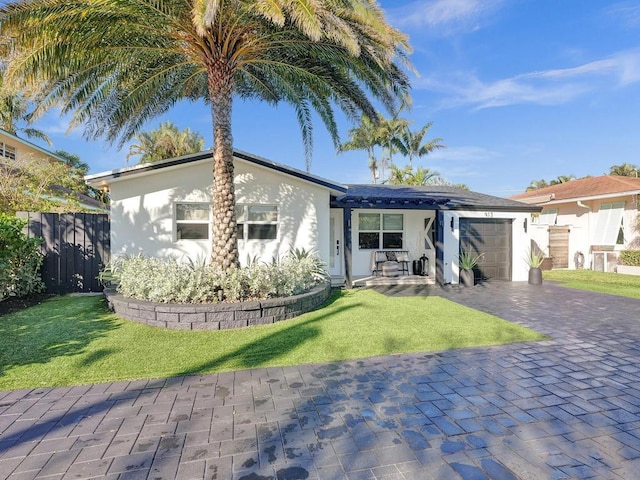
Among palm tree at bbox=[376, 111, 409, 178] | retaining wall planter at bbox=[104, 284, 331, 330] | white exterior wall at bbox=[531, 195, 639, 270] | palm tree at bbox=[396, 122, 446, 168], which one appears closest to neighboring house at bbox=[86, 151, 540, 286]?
retaining wall planter at bbox=[104, 284, 331, 330]

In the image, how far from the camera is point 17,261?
26.7 ft

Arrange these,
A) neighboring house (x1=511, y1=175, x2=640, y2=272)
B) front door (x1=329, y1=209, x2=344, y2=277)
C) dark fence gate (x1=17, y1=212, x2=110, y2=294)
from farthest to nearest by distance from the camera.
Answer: neighboring house (x1=511, y1=175, x2=640, y2=272), front door (x1=329, y1=209, x2=344, y2=277), dark fence gate (x1=17, y1=212, x2=110, y2=294)

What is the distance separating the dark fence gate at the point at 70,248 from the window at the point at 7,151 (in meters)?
14.7

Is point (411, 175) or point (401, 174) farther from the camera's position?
point (401, 174)

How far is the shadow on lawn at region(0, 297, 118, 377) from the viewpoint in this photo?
5.03 metres

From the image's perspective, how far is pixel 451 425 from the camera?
3.26 metres

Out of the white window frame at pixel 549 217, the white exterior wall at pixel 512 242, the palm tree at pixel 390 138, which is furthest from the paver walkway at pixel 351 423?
the palm tree at pixel 390 138

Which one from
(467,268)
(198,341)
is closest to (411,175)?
(467,268)

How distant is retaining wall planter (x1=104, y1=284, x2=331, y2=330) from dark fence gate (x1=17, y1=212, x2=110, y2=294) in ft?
10.1

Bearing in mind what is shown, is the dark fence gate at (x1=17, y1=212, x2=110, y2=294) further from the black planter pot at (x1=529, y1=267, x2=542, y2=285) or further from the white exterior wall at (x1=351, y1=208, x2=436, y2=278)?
the black planter pot at (x1=529, y1=267, x2=542, y2=285)

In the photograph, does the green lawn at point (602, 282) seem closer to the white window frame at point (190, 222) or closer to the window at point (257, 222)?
the window at point (257, 222)

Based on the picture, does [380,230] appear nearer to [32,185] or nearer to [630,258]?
[630,258]

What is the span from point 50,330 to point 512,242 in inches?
566

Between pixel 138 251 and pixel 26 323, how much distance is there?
355 cm
